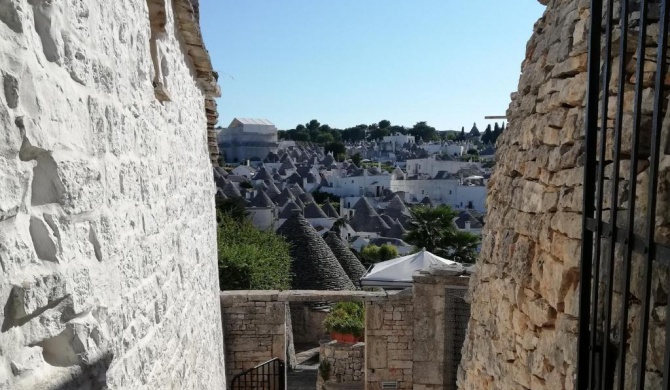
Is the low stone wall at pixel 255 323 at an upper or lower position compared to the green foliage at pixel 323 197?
upper

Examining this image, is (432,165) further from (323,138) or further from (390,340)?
(390,340)

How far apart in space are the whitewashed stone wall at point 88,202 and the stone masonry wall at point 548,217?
188cm

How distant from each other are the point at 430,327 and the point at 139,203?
257 inches

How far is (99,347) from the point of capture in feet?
7.69

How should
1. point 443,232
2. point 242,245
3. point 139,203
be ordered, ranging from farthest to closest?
point 443,232
point 242,245
point 139,203

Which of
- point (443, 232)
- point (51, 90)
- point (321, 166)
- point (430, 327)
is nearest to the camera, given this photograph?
point (51, 90)

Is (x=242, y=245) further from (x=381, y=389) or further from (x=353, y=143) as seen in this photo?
(x=353, y=143)

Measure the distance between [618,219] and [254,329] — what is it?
750 centimetres

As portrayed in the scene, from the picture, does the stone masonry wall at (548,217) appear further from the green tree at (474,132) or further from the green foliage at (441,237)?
the green tree at (474,132)

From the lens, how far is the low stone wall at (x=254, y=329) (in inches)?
356

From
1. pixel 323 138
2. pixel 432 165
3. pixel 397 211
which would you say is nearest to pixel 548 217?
pixel 397 211

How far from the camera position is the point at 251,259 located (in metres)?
12.7

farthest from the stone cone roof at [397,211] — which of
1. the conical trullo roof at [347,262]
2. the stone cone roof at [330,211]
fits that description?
the conical trullo roof at [347,262]

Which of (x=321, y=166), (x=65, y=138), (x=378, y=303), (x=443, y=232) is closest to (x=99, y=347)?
(x=65, y=138)
